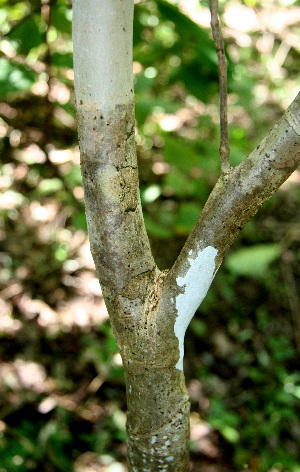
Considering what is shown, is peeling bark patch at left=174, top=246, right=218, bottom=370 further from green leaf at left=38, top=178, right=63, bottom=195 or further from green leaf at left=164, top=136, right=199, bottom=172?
green leaf at left=38, top=178, right=63, bottom=195

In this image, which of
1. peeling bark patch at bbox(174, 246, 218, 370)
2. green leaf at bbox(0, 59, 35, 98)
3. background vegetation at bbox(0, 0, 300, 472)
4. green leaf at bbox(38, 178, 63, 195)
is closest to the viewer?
peeling bark patch at bbox(174, 246, 218, 370)

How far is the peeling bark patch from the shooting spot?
82cm

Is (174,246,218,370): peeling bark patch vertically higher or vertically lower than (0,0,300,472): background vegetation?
lower

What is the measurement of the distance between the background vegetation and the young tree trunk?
0.78 meters

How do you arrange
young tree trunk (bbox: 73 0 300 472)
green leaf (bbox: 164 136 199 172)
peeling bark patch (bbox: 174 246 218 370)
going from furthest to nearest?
green leaf (bbox: 164 136 199 172) < peeling bark patch (bbox: 174 246 218 370) < young tree trunk (bbox: 73 0 300 472)

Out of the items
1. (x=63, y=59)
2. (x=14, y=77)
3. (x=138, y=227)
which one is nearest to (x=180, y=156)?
(x=63, y=59)

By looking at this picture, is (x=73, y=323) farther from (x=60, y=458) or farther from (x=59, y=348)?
(x=60, y=458)

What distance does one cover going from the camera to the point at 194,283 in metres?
0.85

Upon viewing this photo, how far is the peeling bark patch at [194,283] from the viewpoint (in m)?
0.82

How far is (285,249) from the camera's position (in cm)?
327

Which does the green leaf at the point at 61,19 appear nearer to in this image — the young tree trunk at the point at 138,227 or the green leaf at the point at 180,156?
the green leaf at the point at 180,156

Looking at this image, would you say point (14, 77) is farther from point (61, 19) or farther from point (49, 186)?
point (49, 186)

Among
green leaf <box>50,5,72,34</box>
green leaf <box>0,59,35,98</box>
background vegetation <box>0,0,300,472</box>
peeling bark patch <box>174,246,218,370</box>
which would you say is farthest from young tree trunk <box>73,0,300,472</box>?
green leaf <box>50,5,72,34</box>

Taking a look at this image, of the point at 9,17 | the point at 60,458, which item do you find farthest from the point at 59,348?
the point at 9,17
